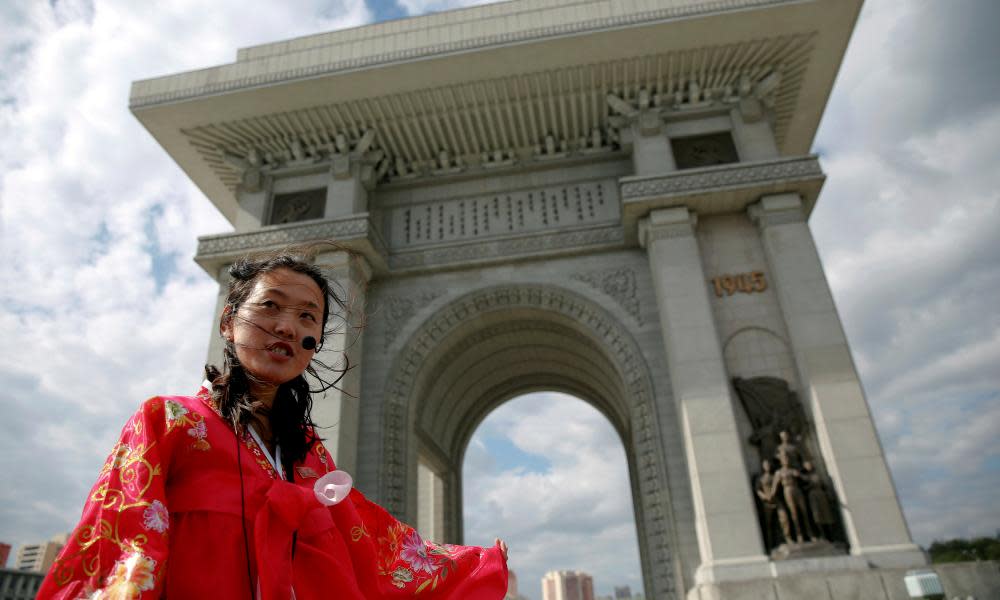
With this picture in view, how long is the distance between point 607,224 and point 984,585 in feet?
27.1

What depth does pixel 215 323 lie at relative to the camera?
11906mm

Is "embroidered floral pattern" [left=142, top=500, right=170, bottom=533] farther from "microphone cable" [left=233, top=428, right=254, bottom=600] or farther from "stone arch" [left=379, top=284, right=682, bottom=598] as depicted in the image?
"stone arch" [left=379, top=284, right=682, bottom=598]

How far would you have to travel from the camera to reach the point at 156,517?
142 cm

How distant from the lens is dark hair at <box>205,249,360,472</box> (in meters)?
1.82

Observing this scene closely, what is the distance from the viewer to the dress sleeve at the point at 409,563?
6.26 feet

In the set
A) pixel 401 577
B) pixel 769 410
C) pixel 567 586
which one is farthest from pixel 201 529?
pixel 567 586

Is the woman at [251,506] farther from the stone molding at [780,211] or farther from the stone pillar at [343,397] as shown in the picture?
the stone molding at [780,211]

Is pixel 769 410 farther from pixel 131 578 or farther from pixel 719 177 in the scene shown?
pixel 131 578

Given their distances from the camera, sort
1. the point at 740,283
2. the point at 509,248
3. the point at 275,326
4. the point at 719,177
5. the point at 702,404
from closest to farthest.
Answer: the point at 275,326, the point at 702,404, the point at 740,283, the point at 719,177, the point at 509,248

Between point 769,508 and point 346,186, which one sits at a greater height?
point 346,186

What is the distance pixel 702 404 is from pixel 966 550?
154 ft

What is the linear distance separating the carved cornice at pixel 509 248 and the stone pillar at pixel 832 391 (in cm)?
293

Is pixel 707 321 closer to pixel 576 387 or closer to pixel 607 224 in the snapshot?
pixel 607 224

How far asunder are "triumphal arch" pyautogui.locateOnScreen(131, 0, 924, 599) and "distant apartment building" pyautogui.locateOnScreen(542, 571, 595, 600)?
115 feet
